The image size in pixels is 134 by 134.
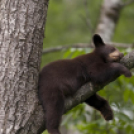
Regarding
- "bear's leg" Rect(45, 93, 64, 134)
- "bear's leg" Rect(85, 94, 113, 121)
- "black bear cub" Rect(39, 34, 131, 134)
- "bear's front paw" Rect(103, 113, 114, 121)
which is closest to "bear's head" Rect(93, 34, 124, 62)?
"black bear cub" Rect(39, 34, 131, 134)

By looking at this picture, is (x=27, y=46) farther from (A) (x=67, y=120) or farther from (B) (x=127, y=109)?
(B) (x=127, y=109)

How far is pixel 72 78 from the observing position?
4004mm

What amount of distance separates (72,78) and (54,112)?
741 millimetres

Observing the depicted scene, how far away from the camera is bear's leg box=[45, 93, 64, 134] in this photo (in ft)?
11.1

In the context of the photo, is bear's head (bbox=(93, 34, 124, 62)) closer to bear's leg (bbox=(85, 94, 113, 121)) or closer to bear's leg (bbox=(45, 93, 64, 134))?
bear's leg (bbox=(85, 94, 113, 121))

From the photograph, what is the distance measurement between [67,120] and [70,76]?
3.86ft

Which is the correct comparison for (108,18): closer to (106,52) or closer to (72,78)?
(106,52)

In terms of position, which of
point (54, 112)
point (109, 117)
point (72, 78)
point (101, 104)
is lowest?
point (109, 117)

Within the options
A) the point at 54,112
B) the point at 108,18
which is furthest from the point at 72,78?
the point at 108,18

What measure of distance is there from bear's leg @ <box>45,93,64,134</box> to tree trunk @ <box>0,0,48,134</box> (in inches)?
6.6

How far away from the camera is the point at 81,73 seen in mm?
4098

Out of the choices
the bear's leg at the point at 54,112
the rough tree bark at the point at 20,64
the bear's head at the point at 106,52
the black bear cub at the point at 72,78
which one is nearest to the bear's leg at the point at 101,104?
the black bear cub at the point at 72,78

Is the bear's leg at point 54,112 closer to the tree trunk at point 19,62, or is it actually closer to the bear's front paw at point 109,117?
the tree trunk at point 19,62

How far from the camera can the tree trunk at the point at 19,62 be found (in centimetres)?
316
